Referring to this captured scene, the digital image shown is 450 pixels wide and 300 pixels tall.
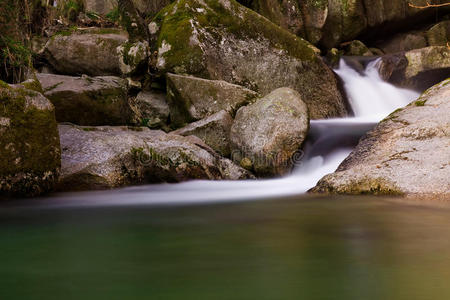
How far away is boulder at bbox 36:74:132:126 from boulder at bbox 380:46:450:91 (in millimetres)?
7913

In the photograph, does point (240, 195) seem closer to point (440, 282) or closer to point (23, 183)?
point (23, 183)

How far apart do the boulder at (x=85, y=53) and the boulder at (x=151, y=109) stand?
135 centimetres

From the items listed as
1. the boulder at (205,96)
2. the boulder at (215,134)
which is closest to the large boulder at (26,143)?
the boulder at (215,134)

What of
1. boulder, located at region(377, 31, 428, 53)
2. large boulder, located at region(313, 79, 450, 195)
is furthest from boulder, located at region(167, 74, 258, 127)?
boulder, located at region(377, 31, 428, 53)

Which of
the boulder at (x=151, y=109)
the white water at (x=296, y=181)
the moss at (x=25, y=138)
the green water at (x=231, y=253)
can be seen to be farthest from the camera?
the boulder at (x=151, y=109)

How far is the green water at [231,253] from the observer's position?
2236mm

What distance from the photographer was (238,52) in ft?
34.5

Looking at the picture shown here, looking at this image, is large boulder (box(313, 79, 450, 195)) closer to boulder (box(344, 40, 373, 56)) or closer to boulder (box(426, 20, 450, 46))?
boulder (box(344, 40, 373, 56))

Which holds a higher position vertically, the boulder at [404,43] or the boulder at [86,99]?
the boulder at [404,43]

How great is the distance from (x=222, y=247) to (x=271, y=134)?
15.6 feet

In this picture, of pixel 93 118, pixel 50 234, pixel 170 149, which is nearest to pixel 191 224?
pixel 50 234

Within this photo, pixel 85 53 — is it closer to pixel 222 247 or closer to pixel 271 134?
pixel 271 134

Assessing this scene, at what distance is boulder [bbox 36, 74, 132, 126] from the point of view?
27.3ft

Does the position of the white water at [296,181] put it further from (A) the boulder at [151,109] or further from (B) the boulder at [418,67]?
(A) the boulder at [151,109]
